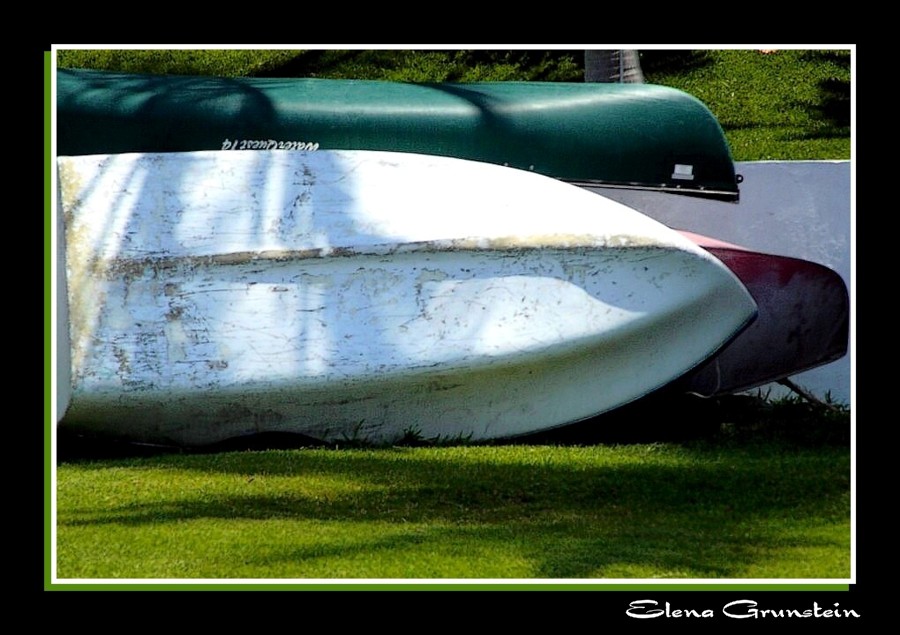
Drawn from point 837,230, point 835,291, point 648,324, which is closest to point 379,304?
point 648,324

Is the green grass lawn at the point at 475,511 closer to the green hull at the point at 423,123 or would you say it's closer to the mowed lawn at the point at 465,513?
the mowed lawn at the point at 465,513

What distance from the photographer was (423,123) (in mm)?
7336

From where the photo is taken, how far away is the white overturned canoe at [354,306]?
629 centimetres

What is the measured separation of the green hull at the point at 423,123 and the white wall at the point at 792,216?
27 cm

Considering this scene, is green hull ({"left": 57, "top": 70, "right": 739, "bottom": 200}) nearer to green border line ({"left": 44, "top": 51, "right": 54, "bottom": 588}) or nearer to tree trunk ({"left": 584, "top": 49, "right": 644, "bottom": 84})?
tree trunk ({"left": 584, "top": 49, "right": 644, "bottom": 84})

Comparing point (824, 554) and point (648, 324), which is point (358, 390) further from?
point (824, 554)

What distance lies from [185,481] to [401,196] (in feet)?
6.22

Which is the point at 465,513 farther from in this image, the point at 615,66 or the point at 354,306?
the point at 615,66

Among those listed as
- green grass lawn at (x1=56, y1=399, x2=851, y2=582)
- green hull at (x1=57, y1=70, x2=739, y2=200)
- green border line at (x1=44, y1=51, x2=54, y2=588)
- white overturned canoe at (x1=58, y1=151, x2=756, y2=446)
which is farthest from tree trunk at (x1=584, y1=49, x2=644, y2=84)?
green border line at (x1=44, y1=51, x2=54, y2=588)

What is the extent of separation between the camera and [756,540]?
4719mm

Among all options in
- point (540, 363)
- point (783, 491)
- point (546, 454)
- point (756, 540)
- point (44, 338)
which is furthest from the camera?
point (540, 363)

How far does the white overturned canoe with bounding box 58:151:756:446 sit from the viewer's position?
6.29m

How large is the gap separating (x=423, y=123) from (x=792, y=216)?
237 centimetres

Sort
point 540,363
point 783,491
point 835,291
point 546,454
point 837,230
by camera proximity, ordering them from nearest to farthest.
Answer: point 783,491 < point 546,454 < point 540,363 < point 835,291 < point 837,230
